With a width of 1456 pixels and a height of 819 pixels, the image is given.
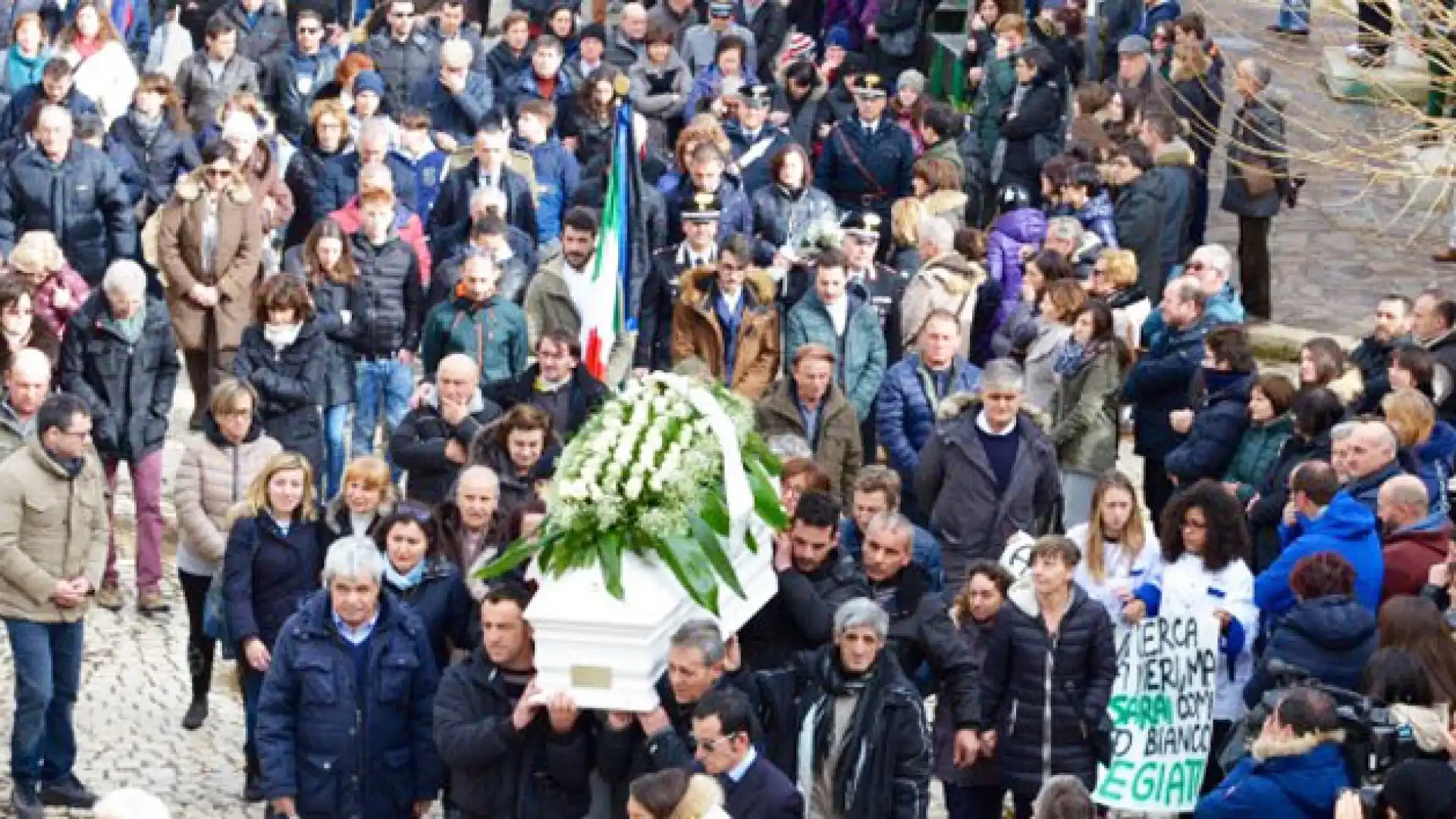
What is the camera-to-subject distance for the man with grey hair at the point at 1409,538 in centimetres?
1464

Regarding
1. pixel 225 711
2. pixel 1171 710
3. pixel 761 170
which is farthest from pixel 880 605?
pixel 761 170

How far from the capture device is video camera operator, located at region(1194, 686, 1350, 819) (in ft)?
40.8

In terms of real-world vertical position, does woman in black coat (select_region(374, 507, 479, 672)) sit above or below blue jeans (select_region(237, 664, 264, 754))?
above

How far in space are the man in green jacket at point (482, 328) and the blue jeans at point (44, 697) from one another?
3.59 metres

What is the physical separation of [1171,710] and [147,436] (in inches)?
212

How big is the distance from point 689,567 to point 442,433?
14.0 ft

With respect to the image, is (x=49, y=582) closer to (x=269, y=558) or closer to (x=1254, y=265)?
(x=269, y=558)

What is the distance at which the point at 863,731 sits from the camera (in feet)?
41.8

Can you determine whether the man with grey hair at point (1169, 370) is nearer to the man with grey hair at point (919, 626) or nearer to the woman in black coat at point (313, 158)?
the man with grey hair at point (919, 626)

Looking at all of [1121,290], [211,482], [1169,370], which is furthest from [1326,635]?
[1121,290]

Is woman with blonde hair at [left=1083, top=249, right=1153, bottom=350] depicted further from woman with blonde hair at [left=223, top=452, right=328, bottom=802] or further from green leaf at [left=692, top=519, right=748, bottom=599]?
green leaf at [left=692, top=519, right=748, bottom=599]

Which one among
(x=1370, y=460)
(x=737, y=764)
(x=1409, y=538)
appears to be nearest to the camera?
(x=737, y=764)

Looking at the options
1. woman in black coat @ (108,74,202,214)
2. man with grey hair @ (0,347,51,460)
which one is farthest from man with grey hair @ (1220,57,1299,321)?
man with grey hair @ (0,347,51,460)

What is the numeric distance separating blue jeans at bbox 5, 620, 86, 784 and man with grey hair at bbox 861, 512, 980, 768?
340 cm
